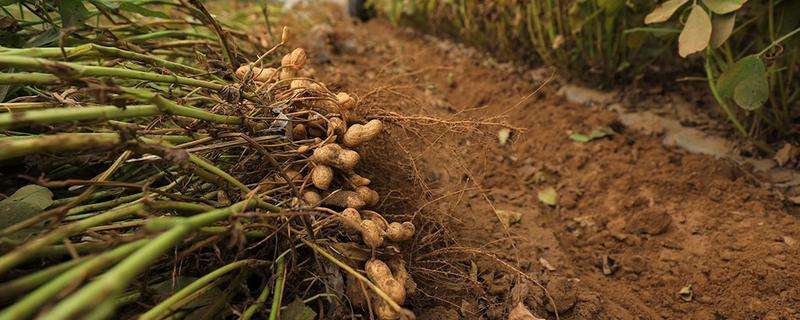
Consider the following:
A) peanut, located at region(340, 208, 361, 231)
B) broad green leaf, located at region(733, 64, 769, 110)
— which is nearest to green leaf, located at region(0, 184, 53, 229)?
peanut, located at region(340, 208, 361, 231)

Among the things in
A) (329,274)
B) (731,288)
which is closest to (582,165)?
(731,288)

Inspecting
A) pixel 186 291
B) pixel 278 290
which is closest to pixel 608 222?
pixel 278 290

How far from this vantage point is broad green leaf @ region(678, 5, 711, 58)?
4.10ft

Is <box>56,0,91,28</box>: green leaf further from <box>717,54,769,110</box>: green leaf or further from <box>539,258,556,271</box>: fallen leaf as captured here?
<box>717,54,769,110</box>: green leaf

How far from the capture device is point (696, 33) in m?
1.27

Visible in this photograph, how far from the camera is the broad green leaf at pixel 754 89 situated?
1.25 m

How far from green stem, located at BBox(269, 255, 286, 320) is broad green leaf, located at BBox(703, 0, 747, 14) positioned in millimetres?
1159

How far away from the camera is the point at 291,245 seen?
0.87 metres

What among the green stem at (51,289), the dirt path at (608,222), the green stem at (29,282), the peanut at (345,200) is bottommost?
the dirt path at (608,222)

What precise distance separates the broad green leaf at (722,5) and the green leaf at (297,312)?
1162 mm

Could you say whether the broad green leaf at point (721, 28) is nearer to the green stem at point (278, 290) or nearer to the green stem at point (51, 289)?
the green stem at point (278, 290)

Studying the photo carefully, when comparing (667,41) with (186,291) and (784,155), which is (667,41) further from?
(186,291)

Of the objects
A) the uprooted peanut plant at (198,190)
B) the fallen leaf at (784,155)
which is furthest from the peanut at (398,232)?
the fallen leaf at (784,155)

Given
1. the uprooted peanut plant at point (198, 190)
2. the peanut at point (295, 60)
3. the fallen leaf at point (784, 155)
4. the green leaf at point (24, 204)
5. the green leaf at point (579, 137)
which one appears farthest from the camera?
the green leaf at point (579, 137)
